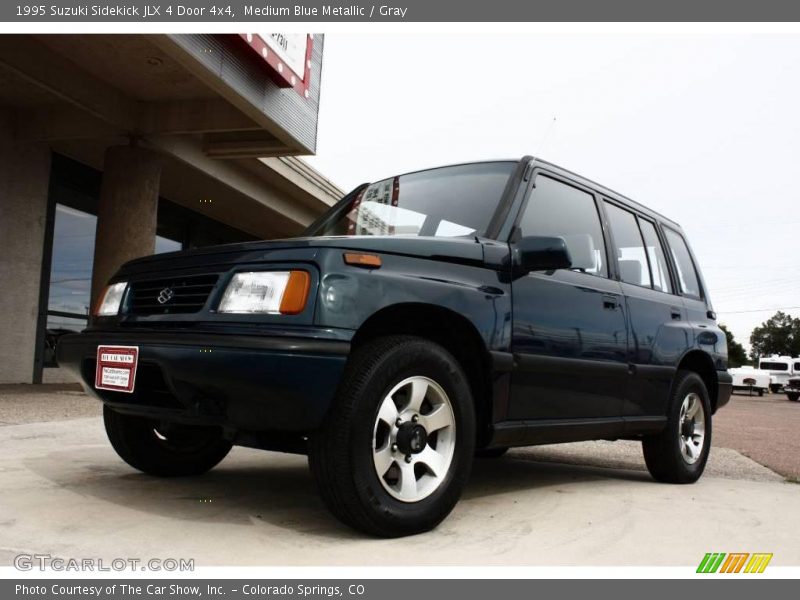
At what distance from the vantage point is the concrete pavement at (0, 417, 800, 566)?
2.58m

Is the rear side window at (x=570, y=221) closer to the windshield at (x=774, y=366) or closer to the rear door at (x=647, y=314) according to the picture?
the rear door at (x=647, y=314)

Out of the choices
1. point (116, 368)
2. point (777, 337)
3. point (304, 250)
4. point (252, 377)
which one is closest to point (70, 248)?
point (116, 368)

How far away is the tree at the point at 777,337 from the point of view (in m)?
104

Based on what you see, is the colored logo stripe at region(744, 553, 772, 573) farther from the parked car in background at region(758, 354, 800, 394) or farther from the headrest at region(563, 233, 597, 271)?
the parked car in background at region(758, 354, 800, 394)

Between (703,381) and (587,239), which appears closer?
(587,239)

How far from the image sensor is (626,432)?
4.27 metres

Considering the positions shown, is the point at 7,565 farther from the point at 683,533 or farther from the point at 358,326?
the point at 683,533

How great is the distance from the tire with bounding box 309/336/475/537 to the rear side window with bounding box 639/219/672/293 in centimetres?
236

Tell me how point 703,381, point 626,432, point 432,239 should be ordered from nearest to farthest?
point 432,239 → point 626,432 → point 703,381

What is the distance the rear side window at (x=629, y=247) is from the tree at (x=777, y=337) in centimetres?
11056

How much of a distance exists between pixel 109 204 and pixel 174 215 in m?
4.79

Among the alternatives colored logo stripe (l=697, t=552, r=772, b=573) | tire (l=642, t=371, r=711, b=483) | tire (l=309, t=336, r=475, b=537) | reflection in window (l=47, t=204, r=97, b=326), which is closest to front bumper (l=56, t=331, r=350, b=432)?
tire (l=309, t=336, r=475, b=537)

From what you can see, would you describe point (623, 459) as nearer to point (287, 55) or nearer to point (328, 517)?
point (328, 517)
